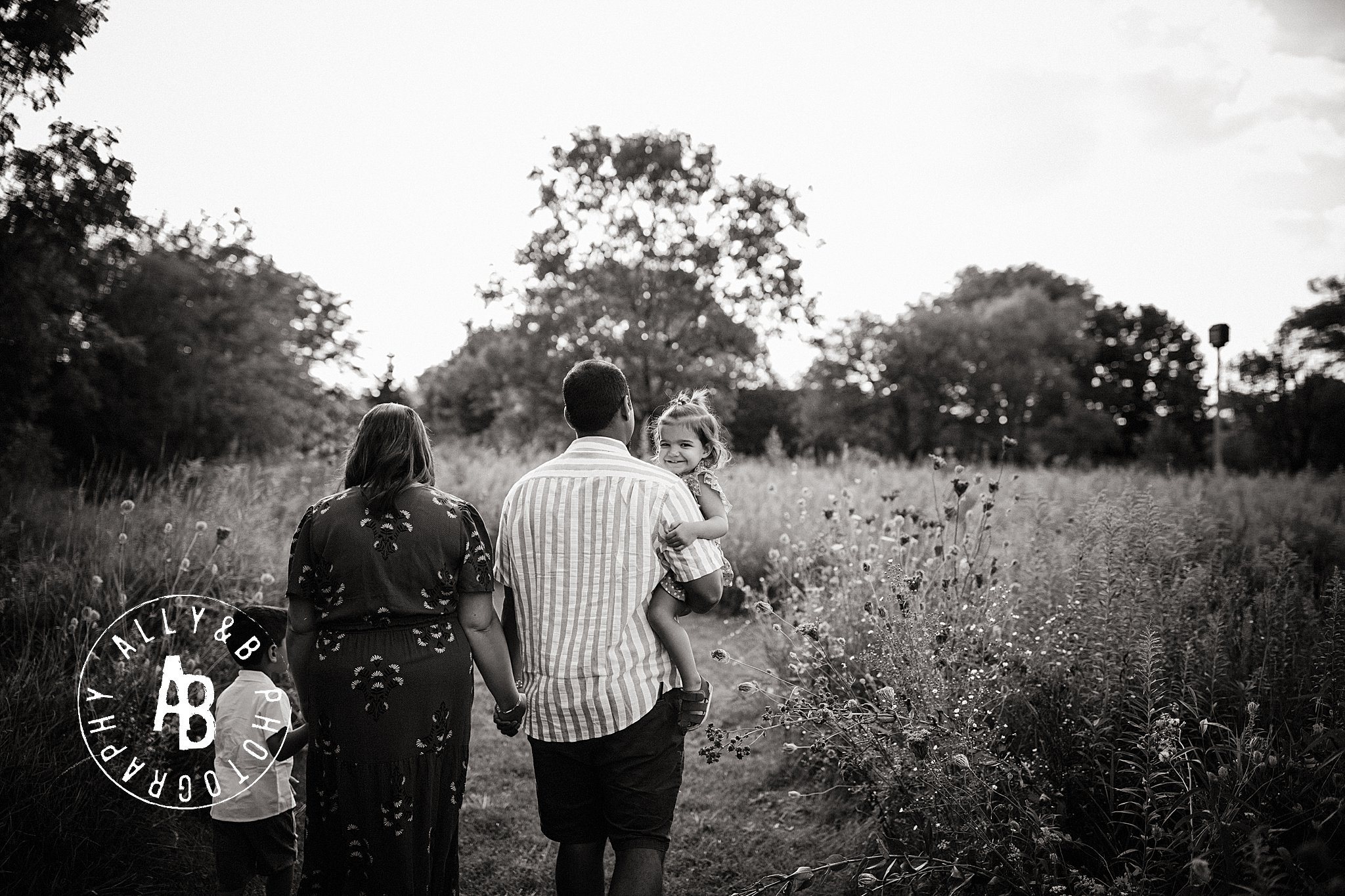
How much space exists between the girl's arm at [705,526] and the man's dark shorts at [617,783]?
518 millimetres

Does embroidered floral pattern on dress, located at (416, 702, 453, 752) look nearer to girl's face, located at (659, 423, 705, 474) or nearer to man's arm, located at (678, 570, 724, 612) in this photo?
man's arm, located at (678, 570, 724, 612)

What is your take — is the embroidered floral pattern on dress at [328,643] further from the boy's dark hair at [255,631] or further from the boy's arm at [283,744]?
the boy's dark hair at [255,631]

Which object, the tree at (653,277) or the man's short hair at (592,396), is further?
the tree at (653,277)

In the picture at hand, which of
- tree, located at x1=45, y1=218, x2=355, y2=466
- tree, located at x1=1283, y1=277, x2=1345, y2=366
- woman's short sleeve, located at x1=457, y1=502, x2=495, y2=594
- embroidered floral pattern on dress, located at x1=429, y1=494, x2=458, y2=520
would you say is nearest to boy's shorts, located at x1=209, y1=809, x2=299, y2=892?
woman's short sleeve, located at x1=457, y1=502, x2=495, y2=594

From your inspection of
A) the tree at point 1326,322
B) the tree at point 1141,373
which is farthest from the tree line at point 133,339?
the tree at point 1326,322

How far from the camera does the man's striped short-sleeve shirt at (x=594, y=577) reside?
7.81ft

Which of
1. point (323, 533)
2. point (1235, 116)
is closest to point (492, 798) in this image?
point (323, 533)

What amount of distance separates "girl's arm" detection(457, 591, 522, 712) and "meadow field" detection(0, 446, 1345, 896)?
0.73 meters

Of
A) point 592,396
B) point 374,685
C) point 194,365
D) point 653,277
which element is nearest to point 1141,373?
point 653,277

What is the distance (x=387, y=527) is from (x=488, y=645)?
51cm

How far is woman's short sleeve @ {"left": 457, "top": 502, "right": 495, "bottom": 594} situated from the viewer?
251 centimetres

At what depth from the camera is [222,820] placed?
2807 millimetres

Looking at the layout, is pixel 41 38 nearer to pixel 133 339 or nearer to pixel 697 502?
pixel 697 502

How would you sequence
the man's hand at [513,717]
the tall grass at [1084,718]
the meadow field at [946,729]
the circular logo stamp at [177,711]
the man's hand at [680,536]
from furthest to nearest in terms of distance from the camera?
the circular logo stamp at [177,711] < the man's hand at [513,717] < the man's hand at [680,536] < the meadow field at [946,729] < the tall grass at [1084,718]
